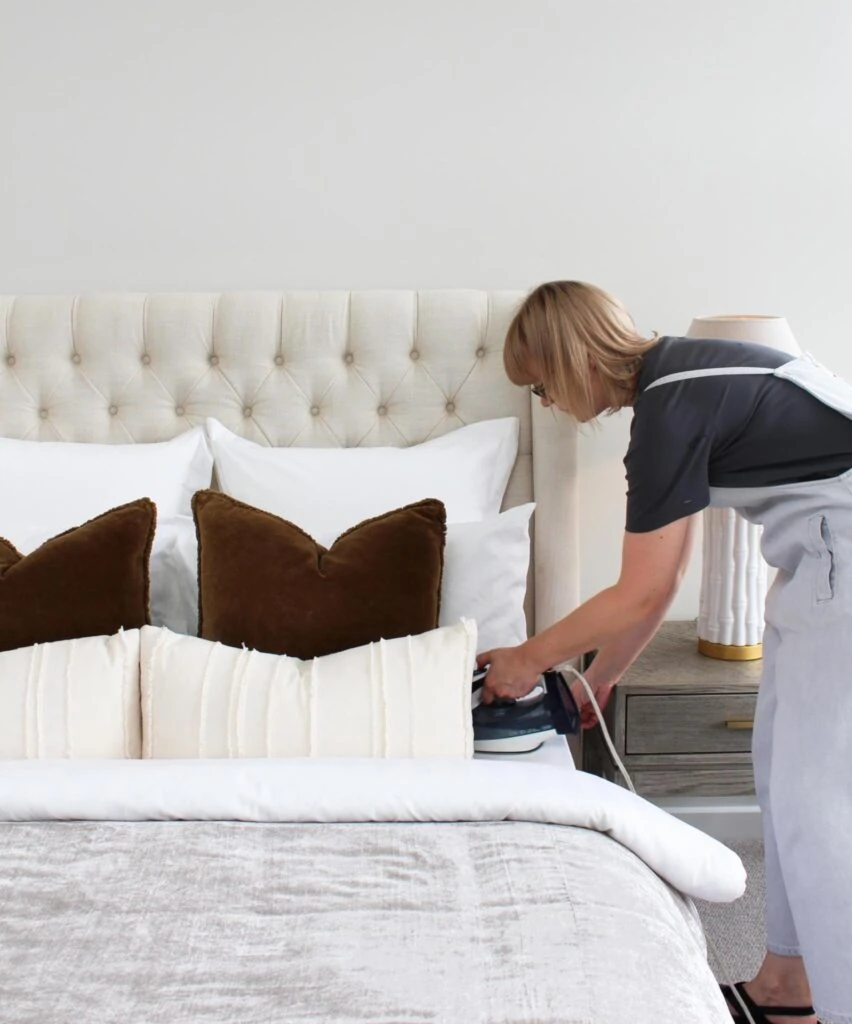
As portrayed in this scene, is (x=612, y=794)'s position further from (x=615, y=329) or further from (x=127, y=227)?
(x=127, y=227)

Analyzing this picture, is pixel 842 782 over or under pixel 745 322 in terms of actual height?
under

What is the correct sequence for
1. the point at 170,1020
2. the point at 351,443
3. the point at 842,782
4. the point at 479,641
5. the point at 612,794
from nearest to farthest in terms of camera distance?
the point at 170,1020, the point at 612,794, the point at 842,782, the point at 479,641, the point at 351,443

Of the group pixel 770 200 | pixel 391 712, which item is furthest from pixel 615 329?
pixel 770 200

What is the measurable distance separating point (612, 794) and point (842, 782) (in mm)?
418

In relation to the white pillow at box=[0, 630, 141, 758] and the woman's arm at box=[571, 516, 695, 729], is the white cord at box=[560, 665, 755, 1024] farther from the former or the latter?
the white pillow at box=[0, 630, 141, 758]

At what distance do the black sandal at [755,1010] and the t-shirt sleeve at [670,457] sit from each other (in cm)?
93

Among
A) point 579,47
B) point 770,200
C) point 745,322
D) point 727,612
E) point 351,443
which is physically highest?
point 579,47

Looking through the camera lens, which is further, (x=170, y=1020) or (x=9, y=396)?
(x=9, y=396)

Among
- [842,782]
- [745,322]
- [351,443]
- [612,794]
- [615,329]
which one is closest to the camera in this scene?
[612,794]

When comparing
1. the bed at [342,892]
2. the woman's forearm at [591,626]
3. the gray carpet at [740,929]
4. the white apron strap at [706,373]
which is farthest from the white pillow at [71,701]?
the gray carpet at [740,929]

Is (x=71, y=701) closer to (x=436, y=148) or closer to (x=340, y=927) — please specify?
(x=340, y=927)

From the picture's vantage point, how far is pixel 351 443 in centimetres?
256

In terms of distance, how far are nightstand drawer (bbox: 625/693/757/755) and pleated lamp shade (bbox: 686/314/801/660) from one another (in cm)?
16

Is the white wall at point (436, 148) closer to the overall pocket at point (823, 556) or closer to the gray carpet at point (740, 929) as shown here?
the overall pocket at point (823, 556)
